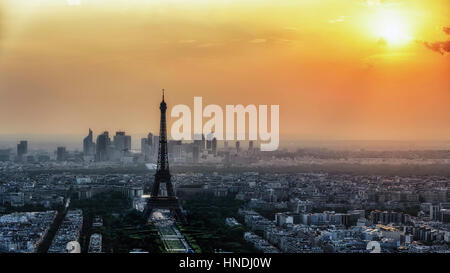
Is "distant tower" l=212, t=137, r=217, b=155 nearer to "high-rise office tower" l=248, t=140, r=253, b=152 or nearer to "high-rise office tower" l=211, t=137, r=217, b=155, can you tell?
"high-rise office tower" l=211, t=137, r=217, b=155

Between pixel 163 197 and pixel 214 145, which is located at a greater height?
pixel 214 145

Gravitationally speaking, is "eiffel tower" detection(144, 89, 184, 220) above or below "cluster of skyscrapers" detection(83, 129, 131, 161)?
below

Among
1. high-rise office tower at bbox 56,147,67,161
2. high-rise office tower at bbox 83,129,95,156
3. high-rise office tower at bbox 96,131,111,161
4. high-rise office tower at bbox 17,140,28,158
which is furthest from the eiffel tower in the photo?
high-rise office tower at bbox 17,140,28,158

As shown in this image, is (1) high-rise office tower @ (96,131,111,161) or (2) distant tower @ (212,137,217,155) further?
(1) high-rise office tower @ (96,131,111,161)

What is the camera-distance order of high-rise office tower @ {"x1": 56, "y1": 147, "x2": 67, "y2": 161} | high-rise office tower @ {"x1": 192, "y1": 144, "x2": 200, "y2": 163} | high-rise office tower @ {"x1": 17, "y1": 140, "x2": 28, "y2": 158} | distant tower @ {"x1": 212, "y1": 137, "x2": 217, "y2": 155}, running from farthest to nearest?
high-rise office tower @ {"x1": 56, "y1": 147, "x2": 67, "y2": 161}, high-rise office tower @ {"x1": 192, "y1": 144, "x2": 200, "y2": 163}, high-rise office tower @ {"x1": 17, "y1": 140, "x2": 28, "y2": 158}, distant tower @ {"x1": 212, "y1": 137, "x2": 217, "y2": 155}

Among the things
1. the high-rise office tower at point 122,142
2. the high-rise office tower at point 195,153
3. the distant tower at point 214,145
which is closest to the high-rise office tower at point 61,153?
the high-rise office tower at point 122,142

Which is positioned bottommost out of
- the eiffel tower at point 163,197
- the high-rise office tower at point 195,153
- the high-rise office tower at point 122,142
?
the eiffel tower at point 163,197

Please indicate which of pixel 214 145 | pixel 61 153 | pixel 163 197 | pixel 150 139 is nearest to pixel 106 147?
pixel 61 153

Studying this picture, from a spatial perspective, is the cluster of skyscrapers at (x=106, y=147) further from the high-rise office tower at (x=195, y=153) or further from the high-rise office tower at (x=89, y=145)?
the high-rise office tower at (x=195, y=153)

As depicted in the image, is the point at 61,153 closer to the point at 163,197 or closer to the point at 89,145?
the point at 89,145

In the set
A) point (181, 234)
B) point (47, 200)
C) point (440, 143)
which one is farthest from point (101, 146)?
point (440, 143)

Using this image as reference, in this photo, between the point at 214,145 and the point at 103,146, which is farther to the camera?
the point at 103,146
